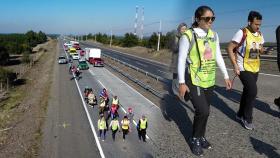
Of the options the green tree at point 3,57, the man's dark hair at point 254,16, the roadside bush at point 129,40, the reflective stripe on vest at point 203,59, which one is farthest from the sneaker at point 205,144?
the roadside bush at point 129,40

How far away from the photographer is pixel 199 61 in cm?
525

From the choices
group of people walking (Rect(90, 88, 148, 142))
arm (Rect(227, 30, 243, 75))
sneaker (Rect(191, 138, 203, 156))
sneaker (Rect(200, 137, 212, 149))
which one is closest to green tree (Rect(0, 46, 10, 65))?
group of people walking (Rect(90, 88, 148, 142))

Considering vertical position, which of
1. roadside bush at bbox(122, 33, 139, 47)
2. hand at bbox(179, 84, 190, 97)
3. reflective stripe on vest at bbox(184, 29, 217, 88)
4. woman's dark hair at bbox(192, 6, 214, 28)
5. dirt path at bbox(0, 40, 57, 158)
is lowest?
dirt path at bbox(0, 40, 57, 158)

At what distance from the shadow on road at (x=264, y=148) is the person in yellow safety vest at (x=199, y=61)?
4.92 ft

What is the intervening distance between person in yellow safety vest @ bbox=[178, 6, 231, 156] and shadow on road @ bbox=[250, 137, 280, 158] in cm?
150

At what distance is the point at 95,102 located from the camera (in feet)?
102

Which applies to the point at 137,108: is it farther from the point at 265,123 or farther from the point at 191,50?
the point at 191,50

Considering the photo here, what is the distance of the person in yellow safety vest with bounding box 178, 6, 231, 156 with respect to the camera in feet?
16.9

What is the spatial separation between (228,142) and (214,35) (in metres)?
2.38

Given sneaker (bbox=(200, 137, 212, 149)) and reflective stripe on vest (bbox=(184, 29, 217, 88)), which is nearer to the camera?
reflective stripe on vest (bbox=(184, 29, 217, 88))

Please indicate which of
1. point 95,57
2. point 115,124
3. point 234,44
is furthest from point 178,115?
point 95,57

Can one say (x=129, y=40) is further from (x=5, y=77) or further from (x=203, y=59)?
(x=203, y=59)

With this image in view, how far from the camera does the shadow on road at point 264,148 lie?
632 centimetres

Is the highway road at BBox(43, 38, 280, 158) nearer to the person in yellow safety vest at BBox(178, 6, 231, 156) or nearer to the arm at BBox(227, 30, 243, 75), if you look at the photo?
the person in yellow safety vest at BBox(178, 6, 231, 156)
